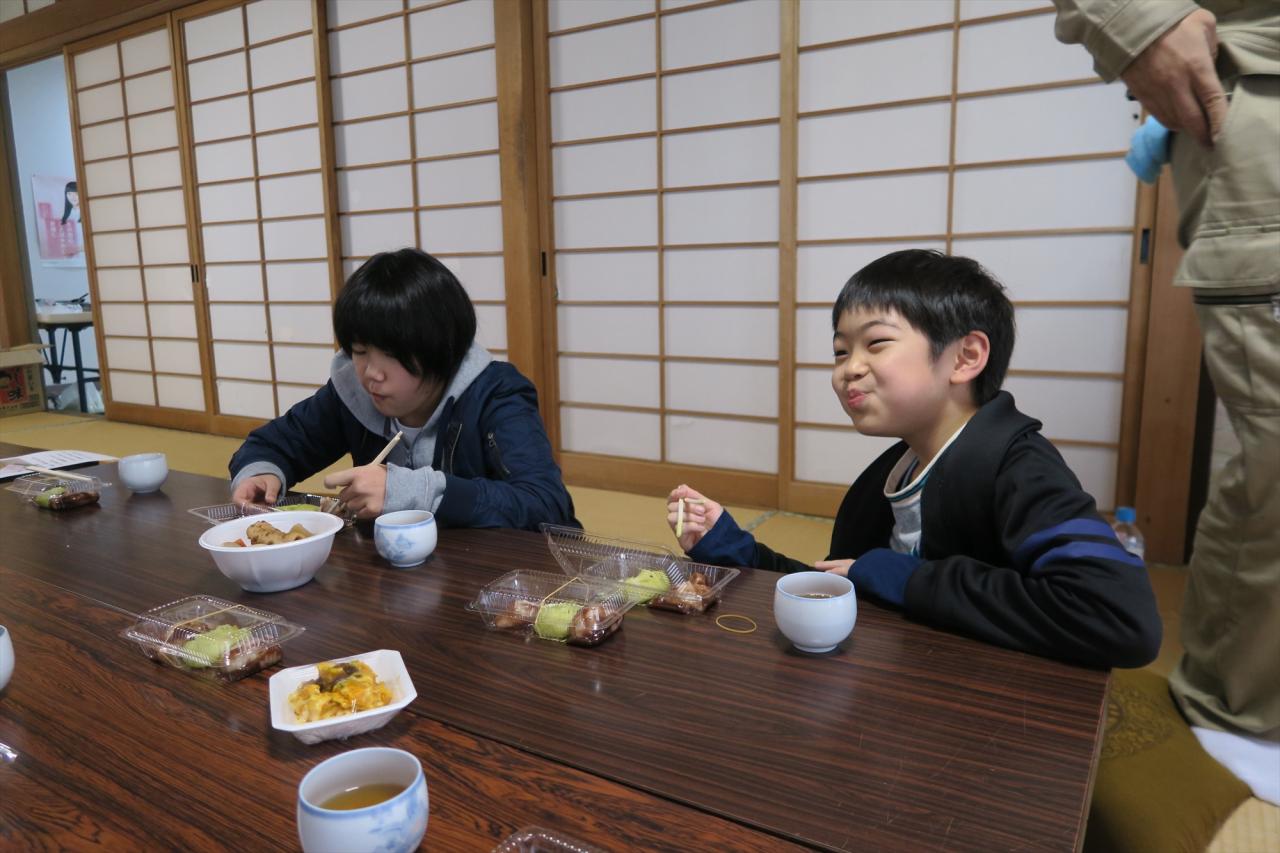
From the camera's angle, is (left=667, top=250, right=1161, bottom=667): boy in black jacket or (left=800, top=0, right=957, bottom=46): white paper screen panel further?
(left=800, top=0, right=957, bottom=46): white paper screen panel

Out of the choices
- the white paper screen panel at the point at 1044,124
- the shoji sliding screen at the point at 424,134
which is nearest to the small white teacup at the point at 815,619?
the white paper screen panel at the point at 1044,124

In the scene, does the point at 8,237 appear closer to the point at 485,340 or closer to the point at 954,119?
the point at 485,340

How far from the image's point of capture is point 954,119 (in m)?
2.87

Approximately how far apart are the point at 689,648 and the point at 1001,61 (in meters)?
2.64

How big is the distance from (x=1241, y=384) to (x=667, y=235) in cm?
239

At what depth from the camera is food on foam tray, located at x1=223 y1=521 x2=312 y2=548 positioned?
3.69 feet

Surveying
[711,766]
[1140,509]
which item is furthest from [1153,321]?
[711,766]

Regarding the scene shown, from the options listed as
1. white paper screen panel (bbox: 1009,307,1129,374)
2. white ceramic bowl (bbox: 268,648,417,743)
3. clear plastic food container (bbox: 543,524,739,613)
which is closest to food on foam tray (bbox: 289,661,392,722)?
white ceramic bowl (bbox: 268,648,417,743)

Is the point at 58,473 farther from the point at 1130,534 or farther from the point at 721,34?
the point at 1130,534

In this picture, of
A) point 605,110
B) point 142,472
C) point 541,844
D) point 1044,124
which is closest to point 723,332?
point 605,110

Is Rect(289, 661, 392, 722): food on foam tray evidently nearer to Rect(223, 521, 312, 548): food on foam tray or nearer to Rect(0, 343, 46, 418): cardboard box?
Rect(223, 521, 312, 548): food on foam tray

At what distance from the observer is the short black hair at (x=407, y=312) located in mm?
1561

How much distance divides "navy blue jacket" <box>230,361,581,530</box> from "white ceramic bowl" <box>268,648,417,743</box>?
577mm

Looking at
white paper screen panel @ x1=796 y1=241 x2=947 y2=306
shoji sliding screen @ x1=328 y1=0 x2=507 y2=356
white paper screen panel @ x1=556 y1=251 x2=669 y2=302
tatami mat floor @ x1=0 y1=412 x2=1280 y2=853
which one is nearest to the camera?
tatami mat floor @ x1=0 y1=412 x2=1280 y2=853
